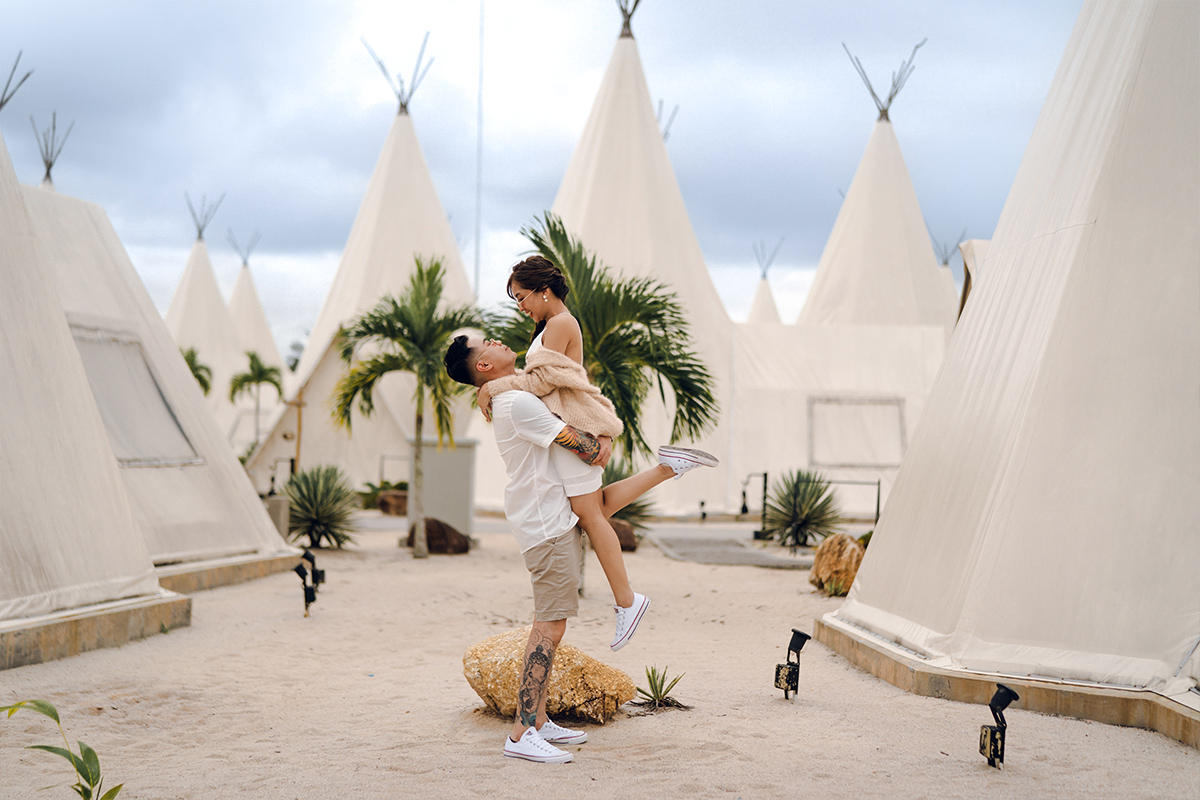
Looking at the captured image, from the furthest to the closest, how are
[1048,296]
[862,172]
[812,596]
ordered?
[862,172] → [812,596] → [1048,296]

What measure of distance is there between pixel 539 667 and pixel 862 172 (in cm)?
2196

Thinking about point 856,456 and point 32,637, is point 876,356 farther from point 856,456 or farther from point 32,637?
point 32,637

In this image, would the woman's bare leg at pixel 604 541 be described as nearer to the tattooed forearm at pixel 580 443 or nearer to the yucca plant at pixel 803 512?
the tattooed forearm at pixel 580 443

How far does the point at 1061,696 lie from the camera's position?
370 cm

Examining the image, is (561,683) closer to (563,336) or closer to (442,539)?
(563,336)

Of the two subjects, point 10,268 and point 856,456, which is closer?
point 10,268

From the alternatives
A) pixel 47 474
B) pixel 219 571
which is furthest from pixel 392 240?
pixel 47 474

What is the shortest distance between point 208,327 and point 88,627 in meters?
30.1

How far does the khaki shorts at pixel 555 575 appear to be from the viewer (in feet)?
9.83

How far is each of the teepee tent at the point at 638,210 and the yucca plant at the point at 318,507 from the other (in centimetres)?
799

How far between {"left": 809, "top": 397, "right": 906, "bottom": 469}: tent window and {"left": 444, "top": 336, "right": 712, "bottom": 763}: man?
15035 millimetres

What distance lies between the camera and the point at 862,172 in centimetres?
2286

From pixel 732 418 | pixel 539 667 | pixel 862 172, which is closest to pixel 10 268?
pixel 539 667

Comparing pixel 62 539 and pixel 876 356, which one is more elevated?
pixel 876 356
